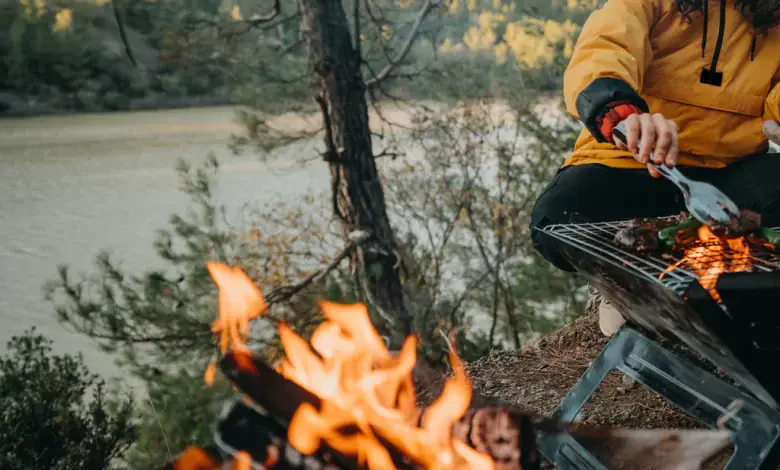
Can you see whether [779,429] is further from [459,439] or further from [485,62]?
[485,62]

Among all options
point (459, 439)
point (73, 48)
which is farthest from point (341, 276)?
point (459, 439)

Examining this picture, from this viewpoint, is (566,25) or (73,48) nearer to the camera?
(73,48)

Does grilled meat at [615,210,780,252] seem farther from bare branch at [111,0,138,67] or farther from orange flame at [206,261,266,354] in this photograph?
bare branch at [111,0,138,67]

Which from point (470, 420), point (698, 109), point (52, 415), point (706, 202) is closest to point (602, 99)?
point (706, 202)

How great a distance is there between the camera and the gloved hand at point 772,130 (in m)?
2.18

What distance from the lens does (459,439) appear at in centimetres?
148

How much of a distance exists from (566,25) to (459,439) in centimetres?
780

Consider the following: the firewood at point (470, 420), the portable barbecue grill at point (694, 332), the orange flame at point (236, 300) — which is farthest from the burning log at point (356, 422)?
the portable barbecue grill at point (694, 332)

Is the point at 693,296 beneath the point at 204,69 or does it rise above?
above

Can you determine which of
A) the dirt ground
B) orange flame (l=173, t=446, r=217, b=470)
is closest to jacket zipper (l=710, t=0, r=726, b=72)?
the dirt ground

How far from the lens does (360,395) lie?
4.91ft

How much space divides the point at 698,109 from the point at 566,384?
128 cm

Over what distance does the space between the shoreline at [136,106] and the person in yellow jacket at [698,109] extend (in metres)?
4.89

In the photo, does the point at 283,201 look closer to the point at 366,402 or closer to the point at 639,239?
the point at 366,402
